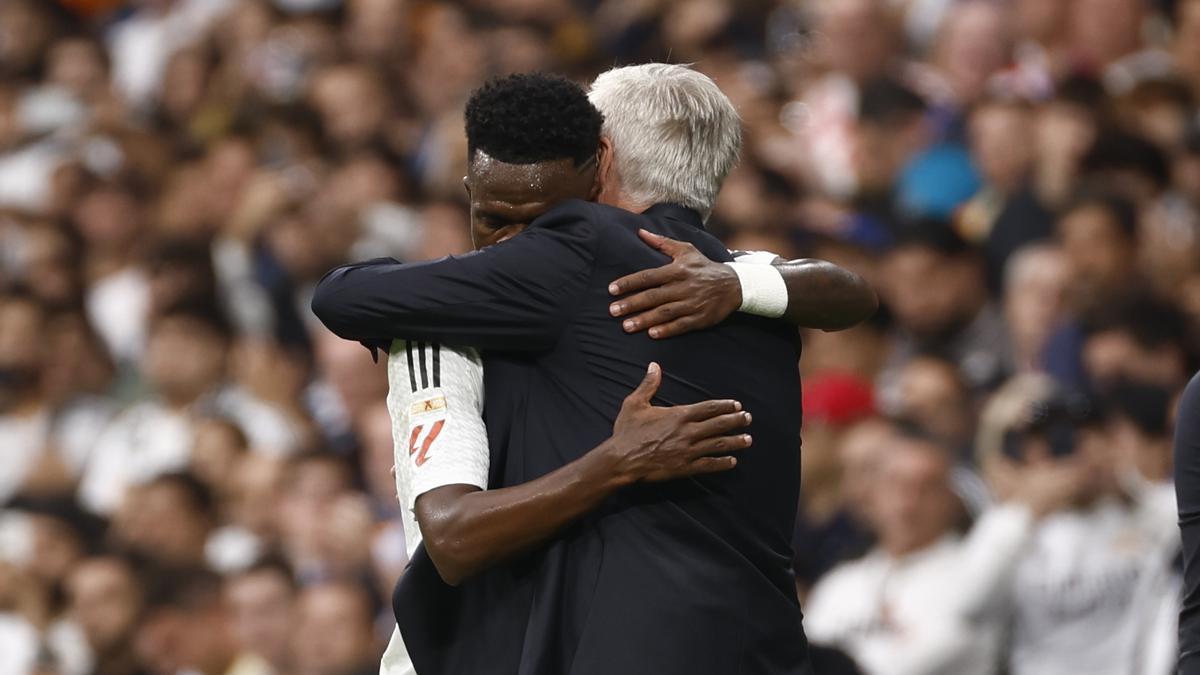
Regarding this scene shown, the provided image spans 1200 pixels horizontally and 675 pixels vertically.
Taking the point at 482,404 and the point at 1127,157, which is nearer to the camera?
the point at 482,404

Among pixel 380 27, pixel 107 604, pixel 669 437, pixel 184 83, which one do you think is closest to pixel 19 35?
pixel 184 83

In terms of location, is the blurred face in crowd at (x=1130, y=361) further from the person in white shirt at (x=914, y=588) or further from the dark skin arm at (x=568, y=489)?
the dark skin arm at (x=568, y=489)

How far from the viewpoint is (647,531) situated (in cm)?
308

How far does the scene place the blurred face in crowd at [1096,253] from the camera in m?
7.03

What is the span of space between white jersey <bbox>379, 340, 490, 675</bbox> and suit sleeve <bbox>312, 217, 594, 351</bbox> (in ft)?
0.16

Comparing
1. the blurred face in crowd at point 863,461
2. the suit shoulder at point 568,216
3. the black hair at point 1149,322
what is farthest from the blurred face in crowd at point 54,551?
the suit shoulder at point 568,216

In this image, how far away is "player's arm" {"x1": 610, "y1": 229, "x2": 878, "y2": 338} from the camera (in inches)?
121

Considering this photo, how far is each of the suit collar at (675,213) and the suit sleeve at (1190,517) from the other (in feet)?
2.84

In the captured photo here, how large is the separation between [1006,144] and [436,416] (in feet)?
17.5

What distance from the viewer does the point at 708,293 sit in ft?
10.2

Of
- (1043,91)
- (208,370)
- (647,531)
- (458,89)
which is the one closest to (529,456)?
(647,531)

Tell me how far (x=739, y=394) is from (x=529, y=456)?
1.16 feet

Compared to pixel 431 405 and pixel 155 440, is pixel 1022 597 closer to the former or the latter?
pixel 431 405

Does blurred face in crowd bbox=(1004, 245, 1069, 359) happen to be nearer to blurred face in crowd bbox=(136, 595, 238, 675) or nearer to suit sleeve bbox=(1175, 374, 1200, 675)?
blurred face in crowd bbox=(136, 595, 238, 675)
